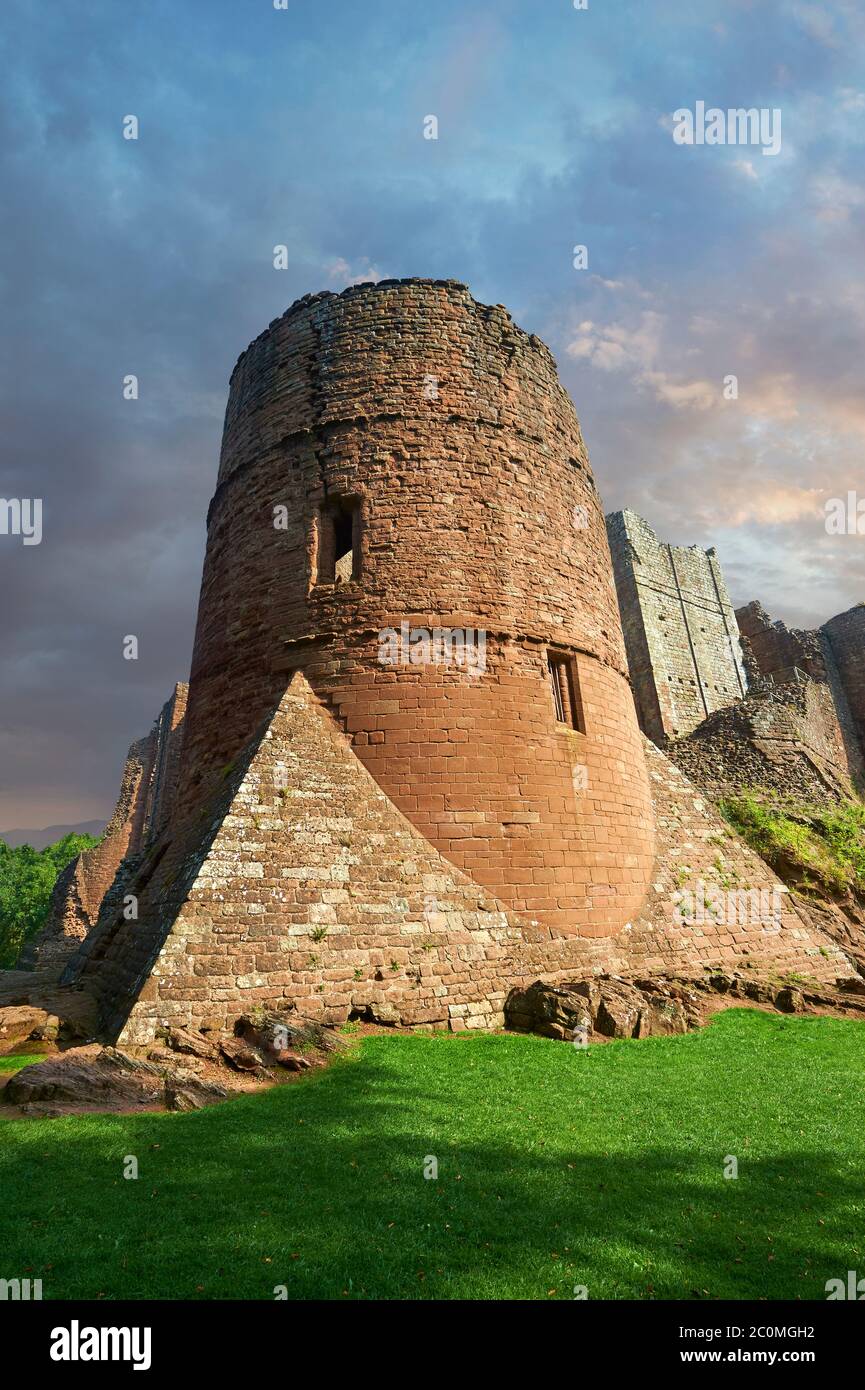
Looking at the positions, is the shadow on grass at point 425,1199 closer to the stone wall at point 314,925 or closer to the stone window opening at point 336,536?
the stone wall at point 314,925

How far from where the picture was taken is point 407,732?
31.6 feet

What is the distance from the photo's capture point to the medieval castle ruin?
7980 mm

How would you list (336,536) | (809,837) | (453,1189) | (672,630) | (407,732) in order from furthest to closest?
(672,630) < (809,837) < (336,536) < (407,732) < (453,1189)

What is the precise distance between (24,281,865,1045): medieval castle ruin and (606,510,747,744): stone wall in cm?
1702

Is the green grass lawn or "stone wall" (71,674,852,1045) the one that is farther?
"stone wall" (71,674,852,1045)

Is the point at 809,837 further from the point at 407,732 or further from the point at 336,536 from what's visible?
the point at 336,536

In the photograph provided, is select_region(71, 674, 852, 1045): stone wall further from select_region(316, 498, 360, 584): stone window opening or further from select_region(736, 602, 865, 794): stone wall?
select_region(736, 602, 865, 794): stone wall

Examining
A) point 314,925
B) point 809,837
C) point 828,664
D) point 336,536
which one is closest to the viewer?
point 314,925

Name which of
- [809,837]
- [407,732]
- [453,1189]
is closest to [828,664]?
[809,837]

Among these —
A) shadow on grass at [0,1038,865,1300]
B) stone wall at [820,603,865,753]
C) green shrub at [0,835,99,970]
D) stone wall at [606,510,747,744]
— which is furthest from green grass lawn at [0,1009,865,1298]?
green shrub at [0,835,99,970]

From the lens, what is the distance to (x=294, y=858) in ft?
27.1

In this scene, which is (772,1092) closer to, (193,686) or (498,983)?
(498,983)

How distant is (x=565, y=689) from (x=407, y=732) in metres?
3.12
